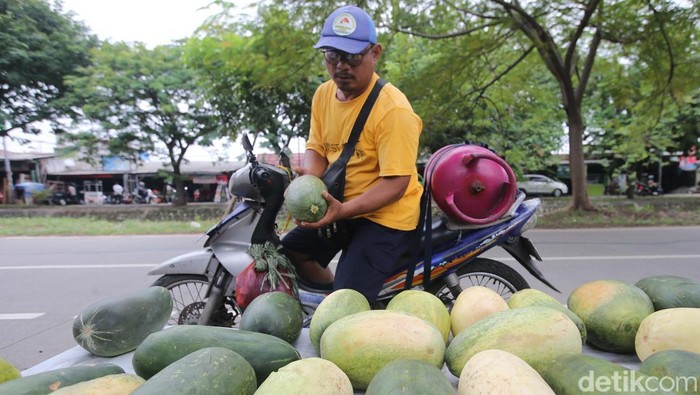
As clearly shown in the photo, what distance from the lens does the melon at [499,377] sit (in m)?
0.87

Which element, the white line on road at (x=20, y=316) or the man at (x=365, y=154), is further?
the white line on road at (x=20, y=316)

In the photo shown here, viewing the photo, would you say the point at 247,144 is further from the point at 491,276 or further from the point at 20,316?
the point at 20,316

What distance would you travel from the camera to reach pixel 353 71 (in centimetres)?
199

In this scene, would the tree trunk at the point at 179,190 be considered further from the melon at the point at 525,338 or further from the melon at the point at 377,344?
the melon at the point at 525,338

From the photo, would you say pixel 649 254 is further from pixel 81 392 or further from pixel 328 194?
pixel 81 392

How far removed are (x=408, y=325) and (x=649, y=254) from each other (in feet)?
23.5

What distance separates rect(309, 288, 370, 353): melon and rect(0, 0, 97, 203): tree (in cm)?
1826

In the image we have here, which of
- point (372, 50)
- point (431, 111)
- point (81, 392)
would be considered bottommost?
point (81, 392)

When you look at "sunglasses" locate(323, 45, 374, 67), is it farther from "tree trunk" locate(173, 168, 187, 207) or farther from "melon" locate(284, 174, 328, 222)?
"tree trunk" locate(173, 168, 187, 207)

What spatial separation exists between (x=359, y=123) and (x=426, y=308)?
1011 mm

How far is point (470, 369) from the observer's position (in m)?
1.00

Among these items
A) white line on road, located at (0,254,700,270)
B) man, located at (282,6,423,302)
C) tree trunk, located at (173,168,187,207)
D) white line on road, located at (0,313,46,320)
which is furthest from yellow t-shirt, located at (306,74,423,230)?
tree trunk, located at (173,168,187,207)

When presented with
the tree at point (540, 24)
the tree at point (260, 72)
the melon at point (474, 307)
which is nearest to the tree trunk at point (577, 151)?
the tree at point (540, 24)

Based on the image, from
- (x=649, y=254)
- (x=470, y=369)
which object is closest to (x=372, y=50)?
(x=470, y=369)
